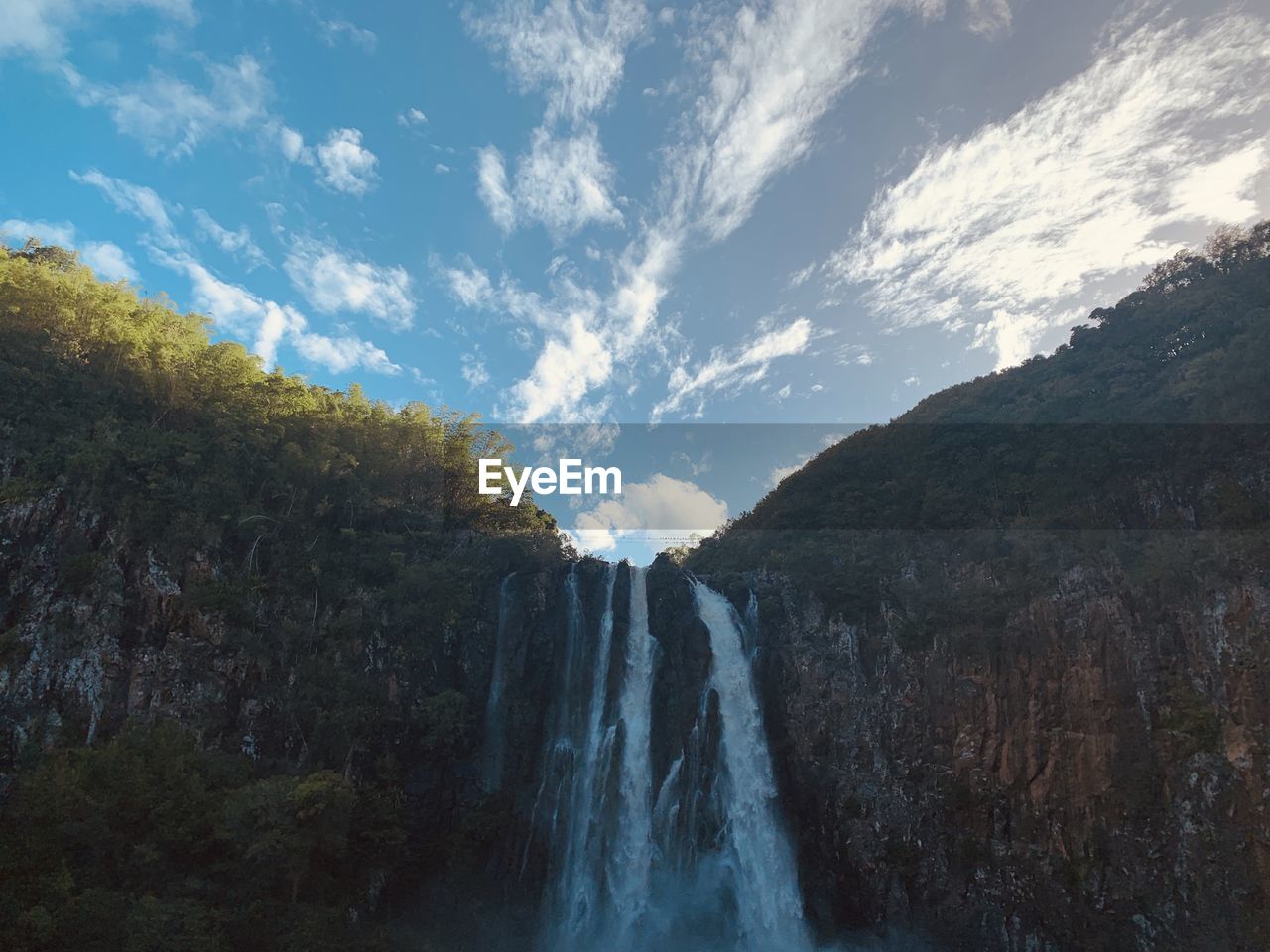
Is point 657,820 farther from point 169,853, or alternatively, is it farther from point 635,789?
point 169,853

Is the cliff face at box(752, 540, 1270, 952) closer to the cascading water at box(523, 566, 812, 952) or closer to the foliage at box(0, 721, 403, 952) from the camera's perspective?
the cascading water at box(523, 566, 812, 952)

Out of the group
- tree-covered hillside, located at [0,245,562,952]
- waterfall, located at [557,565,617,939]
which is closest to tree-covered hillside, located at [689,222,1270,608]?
waterfall, located at [557,565,617,939]

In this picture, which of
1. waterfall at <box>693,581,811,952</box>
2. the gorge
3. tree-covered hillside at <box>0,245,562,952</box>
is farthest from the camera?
waterfall at <box>693,581,811,952</box>

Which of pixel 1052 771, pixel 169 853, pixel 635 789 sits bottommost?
pixel 635 789

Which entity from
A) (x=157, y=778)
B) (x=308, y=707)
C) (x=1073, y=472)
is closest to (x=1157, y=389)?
(x=1073, y=472)

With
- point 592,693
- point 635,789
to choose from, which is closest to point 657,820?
point 635,789

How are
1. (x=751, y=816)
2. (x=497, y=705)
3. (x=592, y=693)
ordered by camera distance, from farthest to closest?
1. (x=592, y=693)
2. (x=497, y=705)
3. (x=751, y=816)

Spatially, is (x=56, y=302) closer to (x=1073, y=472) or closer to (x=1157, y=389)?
(x=1073, y=472)
